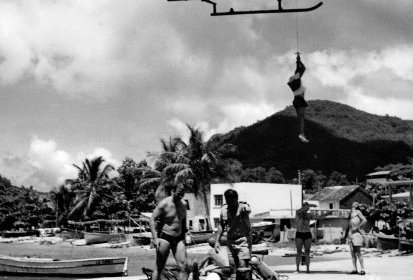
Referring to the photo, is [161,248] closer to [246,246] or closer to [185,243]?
[185,243]

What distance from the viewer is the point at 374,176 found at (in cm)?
13050

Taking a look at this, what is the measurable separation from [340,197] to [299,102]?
59.7 m

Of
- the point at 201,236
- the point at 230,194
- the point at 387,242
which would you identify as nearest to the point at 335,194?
the point at 201,236

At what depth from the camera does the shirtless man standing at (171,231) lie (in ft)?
31.2

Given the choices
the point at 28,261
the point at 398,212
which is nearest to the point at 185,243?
the point at 28,261

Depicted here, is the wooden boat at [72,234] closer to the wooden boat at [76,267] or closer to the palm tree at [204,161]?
the palm tree at [204,161]

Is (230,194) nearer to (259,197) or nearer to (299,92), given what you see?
(299,92)

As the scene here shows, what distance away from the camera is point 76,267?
59.0 feet

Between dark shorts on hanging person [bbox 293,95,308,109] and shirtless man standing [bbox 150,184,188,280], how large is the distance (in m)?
2.65

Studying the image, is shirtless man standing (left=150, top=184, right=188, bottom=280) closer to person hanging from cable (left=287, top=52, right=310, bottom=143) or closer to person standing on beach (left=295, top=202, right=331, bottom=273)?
person hanging from cable (left=287, top=52, right=310, bottom=143)

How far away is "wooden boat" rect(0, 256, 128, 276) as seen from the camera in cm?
1767

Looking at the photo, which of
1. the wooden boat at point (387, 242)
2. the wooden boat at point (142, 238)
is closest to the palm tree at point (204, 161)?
the wooden boat at point (142, 238)

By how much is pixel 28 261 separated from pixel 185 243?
1125 centimetres

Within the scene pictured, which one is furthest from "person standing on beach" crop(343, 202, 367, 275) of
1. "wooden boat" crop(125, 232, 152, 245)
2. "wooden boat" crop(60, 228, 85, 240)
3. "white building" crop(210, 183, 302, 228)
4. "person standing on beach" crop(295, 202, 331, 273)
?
"wooden boat" crop(60, 228, 85, 240)
